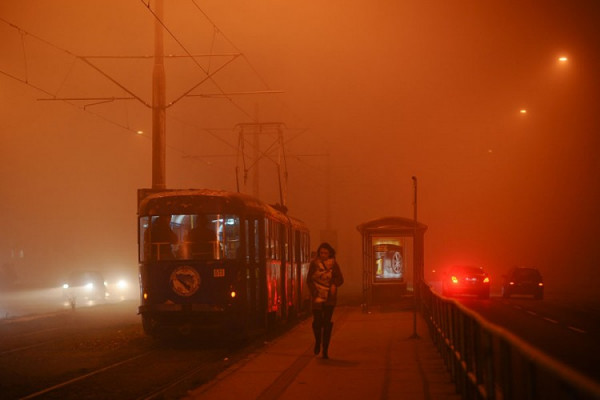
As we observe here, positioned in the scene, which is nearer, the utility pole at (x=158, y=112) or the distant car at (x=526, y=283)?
the utility pole at (x=158, y=112)

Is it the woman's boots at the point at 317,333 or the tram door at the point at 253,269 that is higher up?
the tram door at the point at 253,269

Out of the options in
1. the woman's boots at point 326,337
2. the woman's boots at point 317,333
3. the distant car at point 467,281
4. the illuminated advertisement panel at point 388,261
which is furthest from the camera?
the distant car at point 467,281

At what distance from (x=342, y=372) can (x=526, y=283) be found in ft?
96.8

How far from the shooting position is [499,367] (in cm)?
667

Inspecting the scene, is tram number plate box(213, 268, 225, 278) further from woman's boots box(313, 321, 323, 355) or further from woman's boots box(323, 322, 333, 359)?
woman's boots box(323, 322, 333, 359)

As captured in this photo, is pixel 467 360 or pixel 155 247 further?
pixel 155 247

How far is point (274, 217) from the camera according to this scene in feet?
71.4

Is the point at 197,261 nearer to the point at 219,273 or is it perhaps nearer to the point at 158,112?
the point at 219,273

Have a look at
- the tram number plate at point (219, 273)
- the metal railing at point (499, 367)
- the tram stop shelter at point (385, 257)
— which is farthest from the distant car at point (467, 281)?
the metal railing at point (499, 367)

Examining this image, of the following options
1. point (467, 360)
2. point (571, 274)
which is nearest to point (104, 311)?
point (467, 360)

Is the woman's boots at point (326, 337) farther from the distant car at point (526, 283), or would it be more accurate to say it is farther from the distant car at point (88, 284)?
the distant car at point (88, 284)

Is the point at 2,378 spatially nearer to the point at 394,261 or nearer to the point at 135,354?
the point at 135,354

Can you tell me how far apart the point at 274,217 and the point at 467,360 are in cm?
1281

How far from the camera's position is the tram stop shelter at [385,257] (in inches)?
1139
